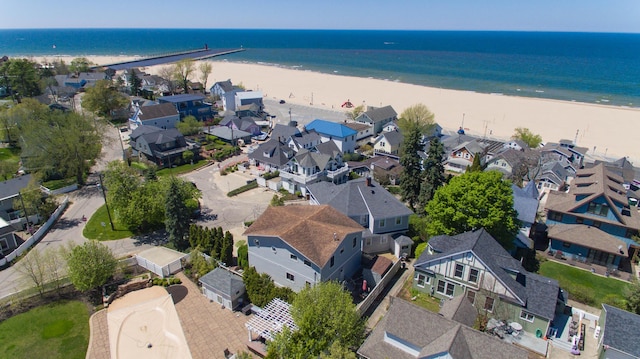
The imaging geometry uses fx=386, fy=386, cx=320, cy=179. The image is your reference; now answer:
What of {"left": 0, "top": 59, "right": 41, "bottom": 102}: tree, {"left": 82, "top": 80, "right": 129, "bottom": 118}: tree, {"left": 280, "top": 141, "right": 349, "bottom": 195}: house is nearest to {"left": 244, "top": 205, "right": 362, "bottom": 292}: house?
{"left": 280, "top": 141, "right": 349, "bottom": 195}: house

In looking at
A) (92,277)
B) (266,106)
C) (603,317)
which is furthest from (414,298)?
(266,106)

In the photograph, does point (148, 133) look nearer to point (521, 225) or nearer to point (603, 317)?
point (521, 225)

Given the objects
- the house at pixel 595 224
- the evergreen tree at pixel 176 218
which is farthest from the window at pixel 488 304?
the evergreen tree at pixel 176 218

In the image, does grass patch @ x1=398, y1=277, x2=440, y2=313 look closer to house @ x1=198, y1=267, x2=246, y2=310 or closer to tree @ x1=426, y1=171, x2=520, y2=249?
tree @ x1=426, y1=171, x2=520, y2=249

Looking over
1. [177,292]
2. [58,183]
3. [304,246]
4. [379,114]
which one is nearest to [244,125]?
[379,114]

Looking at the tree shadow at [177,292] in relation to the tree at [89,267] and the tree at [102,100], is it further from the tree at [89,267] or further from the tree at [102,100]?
the tree at [102,100]

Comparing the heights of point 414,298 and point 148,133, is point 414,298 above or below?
below
